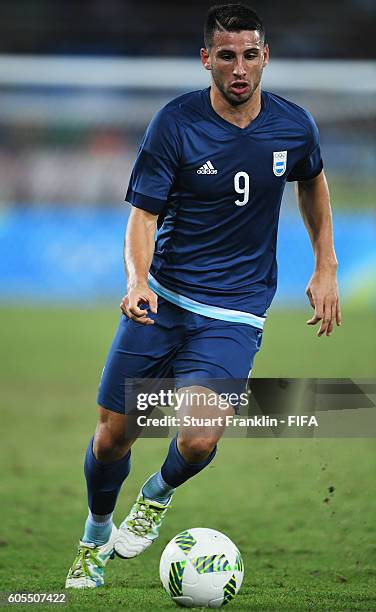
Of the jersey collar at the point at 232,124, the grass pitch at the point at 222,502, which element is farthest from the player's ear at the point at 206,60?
the grass pitch at the point at 222,502

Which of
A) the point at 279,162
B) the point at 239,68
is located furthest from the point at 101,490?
the point at 239,68

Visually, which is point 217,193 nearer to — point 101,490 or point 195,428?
point 195,428

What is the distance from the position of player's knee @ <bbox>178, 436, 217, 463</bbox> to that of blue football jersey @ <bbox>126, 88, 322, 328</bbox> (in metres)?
0.56

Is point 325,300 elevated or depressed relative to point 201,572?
elevated

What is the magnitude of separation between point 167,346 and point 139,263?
0.45m

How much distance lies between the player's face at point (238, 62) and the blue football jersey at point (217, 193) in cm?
17

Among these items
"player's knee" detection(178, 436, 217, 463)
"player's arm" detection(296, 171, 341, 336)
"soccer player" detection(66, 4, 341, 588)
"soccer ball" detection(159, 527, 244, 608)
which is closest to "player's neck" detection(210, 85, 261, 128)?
"soccer player" detection(66, 4, 341, 588)

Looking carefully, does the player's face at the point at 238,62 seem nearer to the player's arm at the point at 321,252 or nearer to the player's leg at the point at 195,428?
the player's arm at the point at 321,252

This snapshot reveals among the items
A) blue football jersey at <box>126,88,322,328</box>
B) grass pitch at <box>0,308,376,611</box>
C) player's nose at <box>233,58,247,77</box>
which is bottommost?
grass pitch at <box>0,308,376,611</box>

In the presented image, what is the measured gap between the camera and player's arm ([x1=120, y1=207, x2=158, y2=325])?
405 centimetres

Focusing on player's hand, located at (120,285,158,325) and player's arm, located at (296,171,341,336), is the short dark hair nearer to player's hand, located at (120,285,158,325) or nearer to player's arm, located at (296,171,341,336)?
player's arm, located at (296,171,341,336)

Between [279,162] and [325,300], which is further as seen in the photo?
[325,300]

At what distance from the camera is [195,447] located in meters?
4.29

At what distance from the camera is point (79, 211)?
50.1ft
